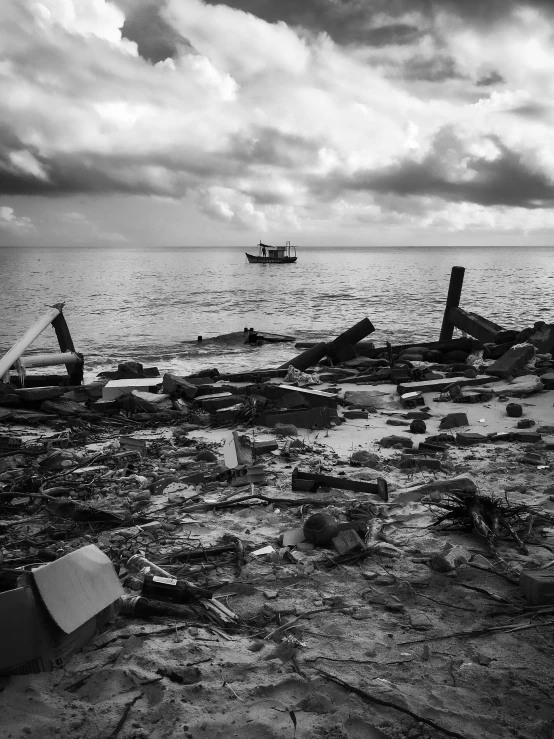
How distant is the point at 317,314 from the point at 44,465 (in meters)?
22.2

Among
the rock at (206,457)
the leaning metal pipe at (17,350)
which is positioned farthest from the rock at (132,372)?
the rock at (206,457)

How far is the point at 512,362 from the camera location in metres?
9.77

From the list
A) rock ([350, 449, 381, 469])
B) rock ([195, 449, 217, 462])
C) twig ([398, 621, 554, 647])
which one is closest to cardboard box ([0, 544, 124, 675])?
twig ([398, 621, 554, 647])

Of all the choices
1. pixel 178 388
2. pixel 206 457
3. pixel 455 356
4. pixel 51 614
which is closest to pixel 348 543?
pixel 51 614

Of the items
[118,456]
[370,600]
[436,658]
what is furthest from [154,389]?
[436,658]

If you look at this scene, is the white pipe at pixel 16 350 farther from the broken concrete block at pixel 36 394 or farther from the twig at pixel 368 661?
the twig at pixel 368 661

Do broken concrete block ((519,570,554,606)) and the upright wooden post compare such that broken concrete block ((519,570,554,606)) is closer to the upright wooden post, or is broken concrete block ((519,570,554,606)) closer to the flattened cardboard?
the flattened cardboard

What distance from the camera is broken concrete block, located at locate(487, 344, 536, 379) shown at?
959 cm

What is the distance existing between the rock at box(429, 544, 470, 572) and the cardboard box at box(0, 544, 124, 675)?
6.30 feet

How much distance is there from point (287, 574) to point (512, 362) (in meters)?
7.56

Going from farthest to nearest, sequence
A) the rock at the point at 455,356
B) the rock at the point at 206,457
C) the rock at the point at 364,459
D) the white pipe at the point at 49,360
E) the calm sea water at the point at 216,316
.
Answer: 1. the calm sea water at the point at 216,316
2. the rock at the point at 455,356
3. the white pipe at the point at 49,360
4. the rock at the point at 206,457
5. the rock at the point at 364,459

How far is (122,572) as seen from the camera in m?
3.42

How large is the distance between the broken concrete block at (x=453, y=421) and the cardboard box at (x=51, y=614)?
16.6 ft

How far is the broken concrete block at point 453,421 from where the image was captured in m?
7.02
